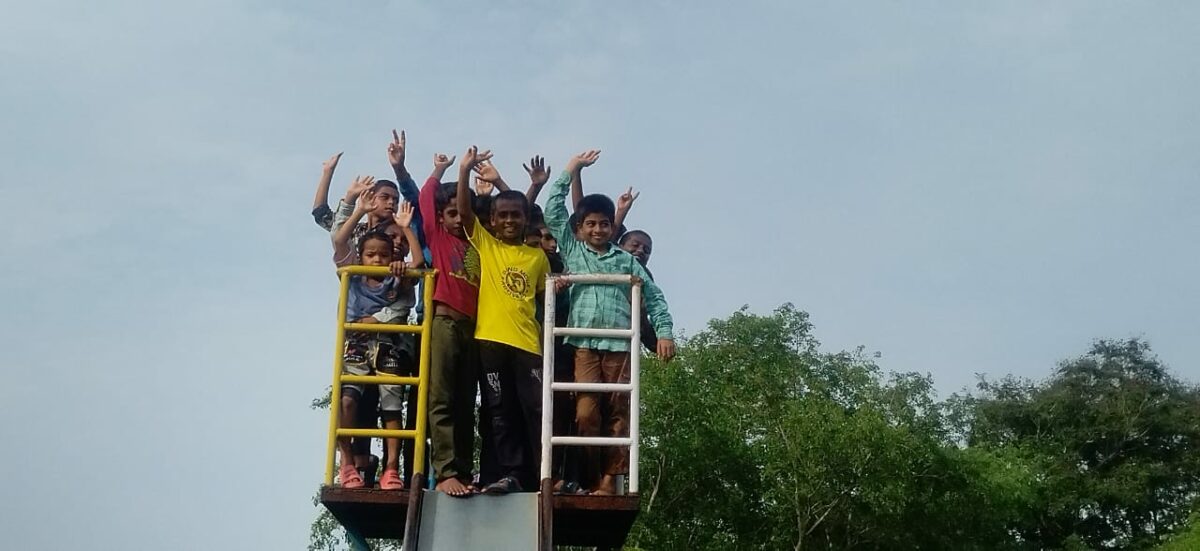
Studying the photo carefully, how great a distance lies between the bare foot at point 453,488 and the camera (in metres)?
6.59

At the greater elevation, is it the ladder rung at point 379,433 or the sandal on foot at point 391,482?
the ladder rung at point 379,433

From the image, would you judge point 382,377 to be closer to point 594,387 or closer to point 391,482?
point 391,482

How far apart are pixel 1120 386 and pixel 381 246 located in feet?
157

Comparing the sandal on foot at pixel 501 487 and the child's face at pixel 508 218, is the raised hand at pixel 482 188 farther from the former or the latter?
the sandal on foot at pixel 501 487

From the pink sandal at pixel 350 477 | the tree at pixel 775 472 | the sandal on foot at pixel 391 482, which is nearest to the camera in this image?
the sandal on foot at pixel 391 482

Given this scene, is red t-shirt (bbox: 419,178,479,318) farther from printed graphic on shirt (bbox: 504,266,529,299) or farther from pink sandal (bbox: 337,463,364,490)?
pink sandal (bbox: 337,463,364,490)

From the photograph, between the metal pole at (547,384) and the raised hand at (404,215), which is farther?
the raised hand at (404,215)

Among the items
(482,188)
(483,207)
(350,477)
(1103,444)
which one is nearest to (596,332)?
(483,207)

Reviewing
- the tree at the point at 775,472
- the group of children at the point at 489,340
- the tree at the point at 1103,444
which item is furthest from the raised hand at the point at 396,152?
the tree at the point at 1103,444

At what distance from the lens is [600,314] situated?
7.16 meters

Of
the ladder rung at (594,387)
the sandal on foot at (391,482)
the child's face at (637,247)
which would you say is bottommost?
the sandal on foot at (391,482)

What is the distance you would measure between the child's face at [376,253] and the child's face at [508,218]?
791 mm

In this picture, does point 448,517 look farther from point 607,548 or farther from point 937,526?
point 937,526

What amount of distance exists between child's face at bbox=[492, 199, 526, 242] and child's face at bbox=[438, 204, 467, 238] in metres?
0.20
